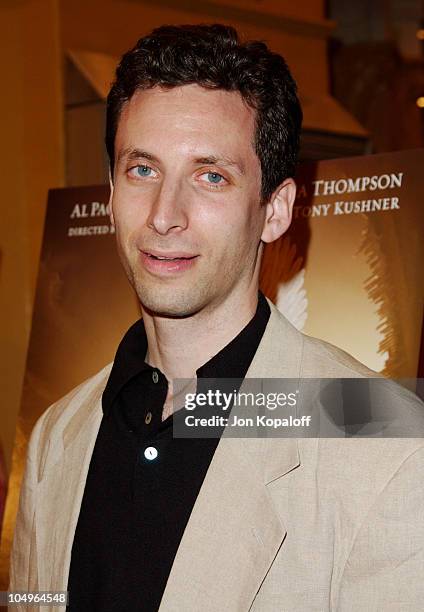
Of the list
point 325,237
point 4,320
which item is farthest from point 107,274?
point 4,320

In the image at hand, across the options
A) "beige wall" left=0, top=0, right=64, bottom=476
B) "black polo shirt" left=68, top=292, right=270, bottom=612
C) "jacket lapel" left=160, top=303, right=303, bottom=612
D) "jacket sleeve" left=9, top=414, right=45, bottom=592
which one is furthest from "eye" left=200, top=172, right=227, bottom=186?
"beige wall" left=0, top=0, right=64, bottom=476

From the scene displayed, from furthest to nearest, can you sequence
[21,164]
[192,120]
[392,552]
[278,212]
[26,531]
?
[21,164], [26,531], [278,212], [192,120], [392,552]

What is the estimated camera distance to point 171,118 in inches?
62.1

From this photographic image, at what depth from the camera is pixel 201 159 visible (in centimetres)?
156

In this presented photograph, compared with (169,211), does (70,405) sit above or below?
below

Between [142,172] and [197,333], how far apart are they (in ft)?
0.88

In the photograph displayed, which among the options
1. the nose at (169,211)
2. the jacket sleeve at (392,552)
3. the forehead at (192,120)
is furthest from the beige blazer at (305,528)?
the forehead at (192,120)

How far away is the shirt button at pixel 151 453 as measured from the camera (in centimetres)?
156

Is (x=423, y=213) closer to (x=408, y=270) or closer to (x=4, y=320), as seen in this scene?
(x=408, y=270)

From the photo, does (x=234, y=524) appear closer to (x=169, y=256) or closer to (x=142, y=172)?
(x=169, y=256)

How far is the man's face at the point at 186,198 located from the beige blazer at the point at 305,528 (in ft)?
0.56

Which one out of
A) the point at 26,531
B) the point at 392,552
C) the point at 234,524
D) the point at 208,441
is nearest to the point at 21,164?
the point at 26,531

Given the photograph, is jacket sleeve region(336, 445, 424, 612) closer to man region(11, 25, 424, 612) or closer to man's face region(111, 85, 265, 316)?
man region(11, 25, 424, 612)

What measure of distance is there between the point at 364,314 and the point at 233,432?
0.52m
